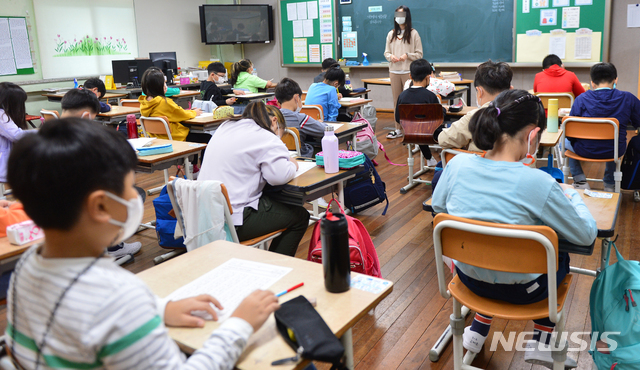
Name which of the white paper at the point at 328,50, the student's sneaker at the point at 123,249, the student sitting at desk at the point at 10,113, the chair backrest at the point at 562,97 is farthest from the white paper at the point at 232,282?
the white paper at the point at 328,50

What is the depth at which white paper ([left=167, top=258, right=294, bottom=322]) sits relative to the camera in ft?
4.15

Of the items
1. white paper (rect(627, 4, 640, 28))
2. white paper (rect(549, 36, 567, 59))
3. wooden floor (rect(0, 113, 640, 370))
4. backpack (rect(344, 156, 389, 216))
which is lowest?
wooden floor (rect(0, 113, 640, 370))

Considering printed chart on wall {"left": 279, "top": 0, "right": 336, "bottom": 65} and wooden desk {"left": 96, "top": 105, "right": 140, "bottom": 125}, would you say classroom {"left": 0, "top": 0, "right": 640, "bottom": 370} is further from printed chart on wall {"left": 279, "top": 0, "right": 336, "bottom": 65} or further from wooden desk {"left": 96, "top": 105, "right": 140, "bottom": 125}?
printed chart on wall {"left": 279, "top": 0, "right": 336, "bottom": 65}

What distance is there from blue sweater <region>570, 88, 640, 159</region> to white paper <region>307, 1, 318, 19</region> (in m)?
6.29

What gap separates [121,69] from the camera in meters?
7.67

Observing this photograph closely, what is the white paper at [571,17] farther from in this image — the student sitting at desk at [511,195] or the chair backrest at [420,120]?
the student sitting at desk at [511,195]

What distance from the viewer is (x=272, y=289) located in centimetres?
130

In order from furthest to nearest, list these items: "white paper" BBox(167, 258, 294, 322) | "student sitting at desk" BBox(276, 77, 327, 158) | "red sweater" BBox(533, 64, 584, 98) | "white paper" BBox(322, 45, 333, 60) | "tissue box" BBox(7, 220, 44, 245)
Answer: "white paper" BBox(322, 45, 333, 60) < "red sweater" BBox(533, 64, 584, 98) < "student sitting at desk" BBox(276, 77, 327, 158) < "tissue box" BBox(7, 220, 44, 245) < "white paper" BBox(167, 258, 294, 322)

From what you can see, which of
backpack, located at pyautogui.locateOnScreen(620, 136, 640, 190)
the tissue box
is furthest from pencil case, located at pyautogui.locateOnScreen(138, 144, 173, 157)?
backpack, located at pyautogui.locateOnScreen(620, 136, 640, 190)

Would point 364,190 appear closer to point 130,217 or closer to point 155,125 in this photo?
point 155,125

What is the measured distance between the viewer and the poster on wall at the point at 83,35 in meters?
7.62

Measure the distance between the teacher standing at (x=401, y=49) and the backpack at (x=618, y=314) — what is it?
5.23m

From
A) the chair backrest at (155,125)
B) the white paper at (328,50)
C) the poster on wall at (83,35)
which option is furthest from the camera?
the white paper at (328,50)

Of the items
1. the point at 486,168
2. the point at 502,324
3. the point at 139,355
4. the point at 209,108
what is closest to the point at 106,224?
the point at 139,355
